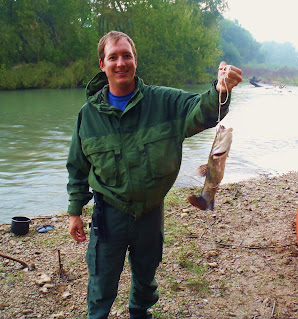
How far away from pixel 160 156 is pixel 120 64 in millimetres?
712

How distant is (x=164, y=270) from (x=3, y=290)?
5.79ft

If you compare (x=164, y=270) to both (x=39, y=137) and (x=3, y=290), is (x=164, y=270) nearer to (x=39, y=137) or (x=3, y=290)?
(x=3, y=290)

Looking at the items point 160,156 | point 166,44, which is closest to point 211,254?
point 160,156

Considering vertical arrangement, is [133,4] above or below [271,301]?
above

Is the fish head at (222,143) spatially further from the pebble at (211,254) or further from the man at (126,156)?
the pebble at (211,254)

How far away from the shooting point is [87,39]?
135ft

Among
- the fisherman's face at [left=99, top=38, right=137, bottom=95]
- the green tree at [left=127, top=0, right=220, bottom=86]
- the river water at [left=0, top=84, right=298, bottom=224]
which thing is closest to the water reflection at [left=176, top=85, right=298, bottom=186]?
the river water at [left=0, top=84, right=298, bottom=224]

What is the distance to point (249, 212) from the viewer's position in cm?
595

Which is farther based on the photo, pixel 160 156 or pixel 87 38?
pixel 87 38

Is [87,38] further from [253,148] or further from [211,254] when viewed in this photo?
[211,254]

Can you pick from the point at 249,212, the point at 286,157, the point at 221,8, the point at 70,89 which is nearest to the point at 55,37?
the point at 70,89

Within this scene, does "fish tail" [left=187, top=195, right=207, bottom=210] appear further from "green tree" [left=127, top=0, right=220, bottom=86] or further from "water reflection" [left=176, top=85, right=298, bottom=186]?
"green tree" [left=127, top=0, right=220, bottom=86]

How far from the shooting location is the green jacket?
8.75 feet

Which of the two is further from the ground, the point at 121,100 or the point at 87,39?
the point at 87,39
